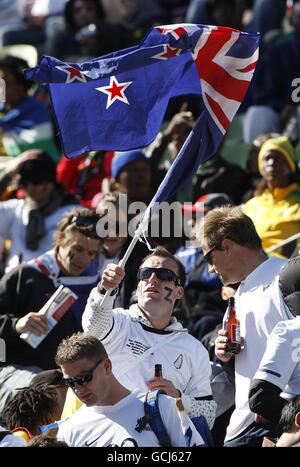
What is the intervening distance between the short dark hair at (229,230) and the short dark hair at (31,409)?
125 centimetres

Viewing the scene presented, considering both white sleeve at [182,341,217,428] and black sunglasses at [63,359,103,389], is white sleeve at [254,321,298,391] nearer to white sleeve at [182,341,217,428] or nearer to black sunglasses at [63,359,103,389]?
white sleeve at [182,341,217,428]

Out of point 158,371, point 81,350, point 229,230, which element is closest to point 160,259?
point 229,230

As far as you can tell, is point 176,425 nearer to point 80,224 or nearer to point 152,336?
point 152,336

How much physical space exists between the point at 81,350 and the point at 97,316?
75 centimetres

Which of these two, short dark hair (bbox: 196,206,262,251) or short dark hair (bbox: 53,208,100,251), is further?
short dark hair (bbox: 53,208,100,251)

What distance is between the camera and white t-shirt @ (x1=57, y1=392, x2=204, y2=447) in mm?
6684

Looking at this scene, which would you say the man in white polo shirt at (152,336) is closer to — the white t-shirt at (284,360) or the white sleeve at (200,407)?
the white sleeve at (200,407)

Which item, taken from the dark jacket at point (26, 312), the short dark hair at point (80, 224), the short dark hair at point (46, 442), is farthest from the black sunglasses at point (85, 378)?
the short dark hair at point (80, 224)

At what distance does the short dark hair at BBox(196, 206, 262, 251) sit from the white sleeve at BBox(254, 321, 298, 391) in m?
1.04

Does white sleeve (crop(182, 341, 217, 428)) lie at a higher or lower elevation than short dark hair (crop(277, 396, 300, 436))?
lower

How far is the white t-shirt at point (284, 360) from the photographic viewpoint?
22.3 ft

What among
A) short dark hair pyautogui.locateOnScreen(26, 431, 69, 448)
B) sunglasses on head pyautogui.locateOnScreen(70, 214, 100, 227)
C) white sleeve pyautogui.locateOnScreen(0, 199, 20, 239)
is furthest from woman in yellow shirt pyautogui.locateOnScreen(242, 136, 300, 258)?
short dark hair pyautogui.locateOnScreen(26, 431, 69, 448)

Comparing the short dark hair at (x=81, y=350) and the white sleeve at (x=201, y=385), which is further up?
the short dark hair at (x=81, y=350)

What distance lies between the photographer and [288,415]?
21.4 ft
